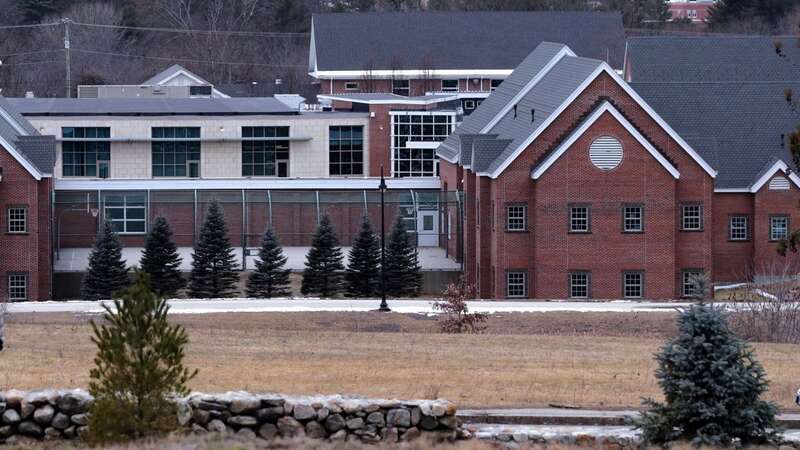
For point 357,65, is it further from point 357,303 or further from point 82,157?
point 357,303

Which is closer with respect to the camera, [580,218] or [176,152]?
[580,218]

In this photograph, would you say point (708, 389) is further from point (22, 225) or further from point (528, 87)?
point (528, 87)

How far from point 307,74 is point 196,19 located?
16.9 metres

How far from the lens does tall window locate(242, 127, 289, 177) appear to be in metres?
91.4

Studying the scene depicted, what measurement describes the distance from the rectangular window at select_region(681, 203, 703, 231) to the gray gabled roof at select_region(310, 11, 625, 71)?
184ft

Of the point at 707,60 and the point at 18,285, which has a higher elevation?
the point at 707,60

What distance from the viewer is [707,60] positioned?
273 feet

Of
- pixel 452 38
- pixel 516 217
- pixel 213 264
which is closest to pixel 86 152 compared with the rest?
pixel 213 264

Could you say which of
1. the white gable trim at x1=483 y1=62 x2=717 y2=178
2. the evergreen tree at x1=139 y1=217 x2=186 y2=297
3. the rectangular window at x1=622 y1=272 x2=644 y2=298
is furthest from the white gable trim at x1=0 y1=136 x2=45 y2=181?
the rectangular window at x1=622 y1=272 x2=644 y2=298

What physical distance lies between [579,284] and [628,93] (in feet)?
23.9

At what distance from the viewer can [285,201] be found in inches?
2904

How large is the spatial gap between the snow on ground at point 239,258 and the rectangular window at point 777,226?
13.0 metres

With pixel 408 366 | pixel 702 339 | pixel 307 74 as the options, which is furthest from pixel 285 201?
pixel 307 74

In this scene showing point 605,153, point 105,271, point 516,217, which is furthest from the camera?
point 105,271
